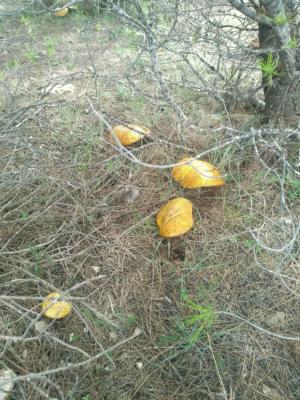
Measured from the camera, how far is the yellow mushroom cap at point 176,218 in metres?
2.09

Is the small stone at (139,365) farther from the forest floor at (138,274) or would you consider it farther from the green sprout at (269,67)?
the green sprout at (269,67)

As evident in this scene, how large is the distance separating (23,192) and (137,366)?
4.36ft

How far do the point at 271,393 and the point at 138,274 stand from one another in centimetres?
90

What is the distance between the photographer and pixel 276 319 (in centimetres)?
190

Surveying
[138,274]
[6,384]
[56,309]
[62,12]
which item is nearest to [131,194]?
[138,274]

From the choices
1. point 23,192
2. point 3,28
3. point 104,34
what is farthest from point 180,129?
point 3,28

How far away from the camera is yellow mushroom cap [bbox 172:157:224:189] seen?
219 cm

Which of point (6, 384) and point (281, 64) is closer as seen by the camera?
point (6, 384)

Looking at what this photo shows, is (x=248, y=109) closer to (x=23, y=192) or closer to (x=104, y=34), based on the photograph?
(x=23, y=192)

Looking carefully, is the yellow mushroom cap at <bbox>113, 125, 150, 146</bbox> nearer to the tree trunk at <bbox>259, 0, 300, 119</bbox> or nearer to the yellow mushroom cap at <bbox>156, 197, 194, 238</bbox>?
the yellow mushroom cap at <bbox>156, 197, 194, 238</bbox>

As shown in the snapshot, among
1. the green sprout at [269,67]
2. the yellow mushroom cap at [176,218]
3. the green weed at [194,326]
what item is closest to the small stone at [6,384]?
the green weed at [194,326]

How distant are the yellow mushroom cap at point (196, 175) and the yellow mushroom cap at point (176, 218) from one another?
0.40 feet

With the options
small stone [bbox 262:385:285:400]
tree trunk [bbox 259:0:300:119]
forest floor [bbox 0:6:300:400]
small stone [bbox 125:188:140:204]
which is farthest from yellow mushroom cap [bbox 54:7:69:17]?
small stone [bbox 262:385:285:400]

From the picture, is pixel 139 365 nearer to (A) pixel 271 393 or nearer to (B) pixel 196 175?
(A) pixel 271 393
